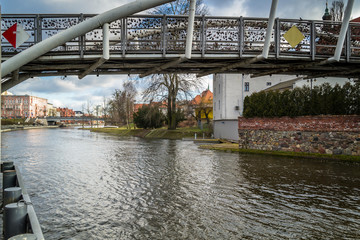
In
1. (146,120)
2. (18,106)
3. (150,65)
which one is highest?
(18,106)

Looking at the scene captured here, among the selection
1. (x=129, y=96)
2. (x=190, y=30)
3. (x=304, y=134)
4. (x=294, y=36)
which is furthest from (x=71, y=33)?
(x=129, y=96)

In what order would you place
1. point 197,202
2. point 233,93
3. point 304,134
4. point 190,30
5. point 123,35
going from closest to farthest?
point 197,202 < point 190,30 < point 123,35 < point 304,134 < point 233,93

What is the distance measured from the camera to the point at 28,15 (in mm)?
10023

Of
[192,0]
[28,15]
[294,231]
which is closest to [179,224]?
[294,231]

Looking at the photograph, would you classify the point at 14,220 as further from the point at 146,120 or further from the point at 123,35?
the point at 146,120

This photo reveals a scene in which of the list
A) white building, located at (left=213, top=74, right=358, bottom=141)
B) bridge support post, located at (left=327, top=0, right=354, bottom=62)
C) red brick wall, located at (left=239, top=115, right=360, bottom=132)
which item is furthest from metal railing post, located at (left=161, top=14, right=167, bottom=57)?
white building, located at (left=213, top=74, right=358, bottom=141)

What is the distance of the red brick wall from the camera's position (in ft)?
52.5

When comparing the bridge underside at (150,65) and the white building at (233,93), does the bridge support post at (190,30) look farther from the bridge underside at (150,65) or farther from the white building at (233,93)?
the white building at (233,93)

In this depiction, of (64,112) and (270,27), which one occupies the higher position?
(64,112)

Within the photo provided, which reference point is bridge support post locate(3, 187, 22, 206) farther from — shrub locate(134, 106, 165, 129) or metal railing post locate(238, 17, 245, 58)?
shrub locate(134, 106, 165, 129)

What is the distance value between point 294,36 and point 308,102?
799 cm

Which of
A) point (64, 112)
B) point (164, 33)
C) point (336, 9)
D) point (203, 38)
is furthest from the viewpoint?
point (64, 112)

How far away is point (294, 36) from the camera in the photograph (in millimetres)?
11453

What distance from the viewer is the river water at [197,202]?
6082 mm
